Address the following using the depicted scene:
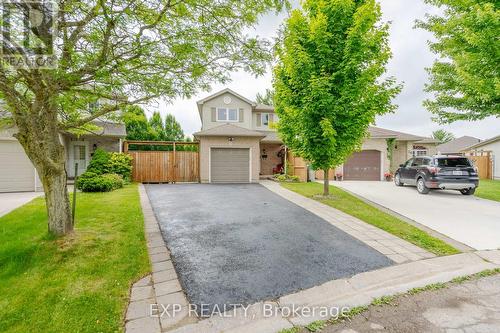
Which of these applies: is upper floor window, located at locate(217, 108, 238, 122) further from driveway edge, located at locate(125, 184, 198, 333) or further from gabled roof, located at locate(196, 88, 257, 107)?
driveway edge, located at locate(125, 184, 198, 333)

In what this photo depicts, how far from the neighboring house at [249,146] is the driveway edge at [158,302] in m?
10.1

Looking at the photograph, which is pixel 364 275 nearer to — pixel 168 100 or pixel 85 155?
pixel 168 100

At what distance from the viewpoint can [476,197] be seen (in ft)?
32.2

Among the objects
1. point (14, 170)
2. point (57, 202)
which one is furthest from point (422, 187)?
point (14, 170)

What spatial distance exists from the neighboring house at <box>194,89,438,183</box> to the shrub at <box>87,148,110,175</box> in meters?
5.04

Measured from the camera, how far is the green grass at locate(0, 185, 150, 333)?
2416 mm

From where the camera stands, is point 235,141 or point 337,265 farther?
point 235,141

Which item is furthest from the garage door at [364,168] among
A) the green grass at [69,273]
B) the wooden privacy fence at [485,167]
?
the green grass at [69,273]

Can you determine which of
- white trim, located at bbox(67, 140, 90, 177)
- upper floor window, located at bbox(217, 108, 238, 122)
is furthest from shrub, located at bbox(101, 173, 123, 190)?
upper floor window, located at bbox(217, 108, 238, 122)

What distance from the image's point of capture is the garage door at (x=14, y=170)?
1052cm

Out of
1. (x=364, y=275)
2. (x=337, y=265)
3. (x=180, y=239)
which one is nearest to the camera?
(x=364, y=275)

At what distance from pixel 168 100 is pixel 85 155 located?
1315cm

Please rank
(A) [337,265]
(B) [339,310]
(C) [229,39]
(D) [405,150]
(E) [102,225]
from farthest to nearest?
(D) [405,150] → (E) [102,225] → (C) [229,39] → (A) [337,265] → (B) [339,310]

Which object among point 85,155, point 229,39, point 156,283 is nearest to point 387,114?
point 229,39
